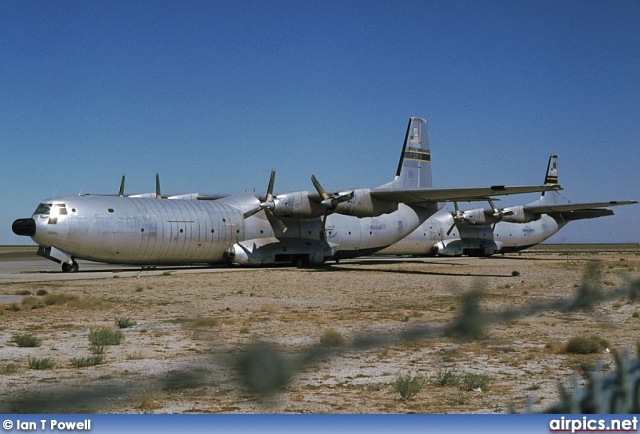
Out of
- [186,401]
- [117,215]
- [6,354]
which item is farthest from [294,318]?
[117,215]

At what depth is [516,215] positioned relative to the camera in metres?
46.0

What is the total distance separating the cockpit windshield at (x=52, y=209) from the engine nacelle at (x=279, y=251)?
A: 768 cm

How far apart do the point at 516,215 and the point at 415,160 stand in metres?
14.3

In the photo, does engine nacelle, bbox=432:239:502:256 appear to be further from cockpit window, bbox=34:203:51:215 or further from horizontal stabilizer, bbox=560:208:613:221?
cockpit window, bbox=34:203:51:215

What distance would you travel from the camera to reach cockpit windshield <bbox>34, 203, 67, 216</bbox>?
23.0 metres

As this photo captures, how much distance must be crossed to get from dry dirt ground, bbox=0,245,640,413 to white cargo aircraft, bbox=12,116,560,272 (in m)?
6.13

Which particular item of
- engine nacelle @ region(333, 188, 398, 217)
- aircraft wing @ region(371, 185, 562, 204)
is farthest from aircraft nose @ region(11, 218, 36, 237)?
aircraft wing @ region(371, 185, 562, 204)

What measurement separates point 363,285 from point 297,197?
9174 mm

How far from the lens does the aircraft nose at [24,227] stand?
22797 millimetres

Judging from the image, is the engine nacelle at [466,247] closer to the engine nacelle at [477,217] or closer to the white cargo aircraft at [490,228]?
the white cargo aircraft at [490,228]

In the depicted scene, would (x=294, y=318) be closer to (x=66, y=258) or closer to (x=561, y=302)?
(x=561, y=302)

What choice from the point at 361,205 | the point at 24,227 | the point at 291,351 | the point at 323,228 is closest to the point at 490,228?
the point at 323,228

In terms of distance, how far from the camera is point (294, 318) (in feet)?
40.0

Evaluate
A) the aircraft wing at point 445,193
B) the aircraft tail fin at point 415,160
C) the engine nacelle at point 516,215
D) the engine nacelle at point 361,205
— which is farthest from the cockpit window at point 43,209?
the engine nacelle at point 516,215
